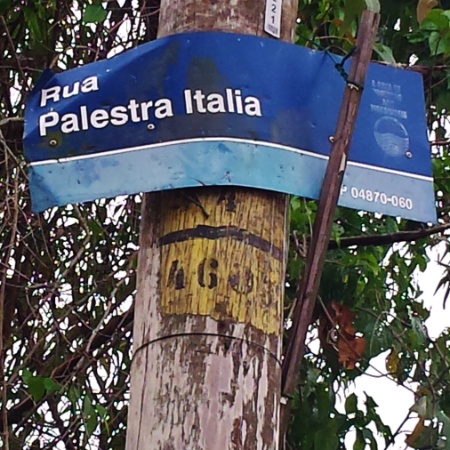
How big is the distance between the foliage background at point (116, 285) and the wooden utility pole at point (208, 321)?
1.39 metres

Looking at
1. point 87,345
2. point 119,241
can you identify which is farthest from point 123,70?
point 119,241

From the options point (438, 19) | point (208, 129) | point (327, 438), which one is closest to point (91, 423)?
point (327, 438)

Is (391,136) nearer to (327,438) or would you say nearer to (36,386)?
(36,386)

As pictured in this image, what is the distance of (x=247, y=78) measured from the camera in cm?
142

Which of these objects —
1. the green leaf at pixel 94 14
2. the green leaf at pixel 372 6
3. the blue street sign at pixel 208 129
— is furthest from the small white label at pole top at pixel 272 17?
the green leaf at pixel 94 14

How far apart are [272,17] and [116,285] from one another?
1798 mm

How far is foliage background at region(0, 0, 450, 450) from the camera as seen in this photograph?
288cm

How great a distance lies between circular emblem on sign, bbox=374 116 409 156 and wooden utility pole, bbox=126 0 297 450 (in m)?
0.22

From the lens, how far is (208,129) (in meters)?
1.37

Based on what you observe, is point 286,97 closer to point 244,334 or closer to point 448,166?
point 244,334

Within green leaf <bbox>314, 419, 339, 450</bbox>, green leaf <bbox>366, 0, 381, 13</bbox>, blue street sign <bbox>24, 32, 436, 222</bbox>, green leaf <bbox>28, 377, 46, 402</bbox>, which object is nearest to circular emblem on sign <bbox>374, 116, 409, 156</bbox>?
blue street sign <bbox>24, 32, 436, 222</bbox>

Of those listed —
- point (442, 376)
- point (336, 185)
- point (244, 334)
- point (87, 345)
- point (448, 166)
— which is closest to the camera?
point (244, 334)

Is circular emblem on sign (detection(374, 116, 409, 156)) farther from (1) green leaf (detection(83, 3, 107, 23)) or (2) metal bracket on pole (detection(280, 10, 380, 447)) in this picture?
(1) green leaf (detection(83, 3, 107, 23))

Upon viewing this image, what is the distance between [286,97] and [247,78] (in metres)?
0.07
